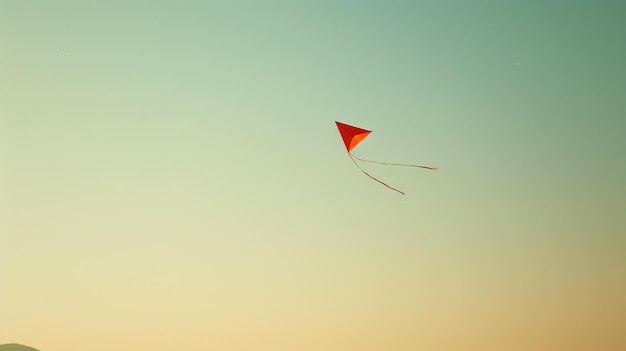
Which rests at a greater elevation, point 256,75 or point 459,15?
point 459,15

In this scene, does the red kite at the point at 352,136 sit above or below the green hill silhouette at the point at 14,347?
above

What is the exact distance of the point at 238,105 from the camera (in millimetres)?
2326

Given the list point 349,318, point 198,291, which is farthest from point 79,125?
point 349,318

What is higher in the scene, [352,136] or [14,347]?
[352,136]

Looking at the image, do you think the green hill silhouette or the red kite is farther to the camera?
the red kite

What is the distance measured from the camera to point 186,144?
7.48 ft

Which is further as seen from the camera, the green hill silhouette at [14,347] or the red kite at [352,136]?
the red kite at [352,136]

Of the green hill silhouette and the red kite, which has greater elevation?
the red kite

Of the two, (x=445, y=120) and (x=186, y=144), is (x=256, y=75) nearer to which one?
(x=186, y=144)

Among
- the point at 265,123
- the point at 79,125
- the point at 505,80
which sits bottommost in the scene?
the point at 79,125

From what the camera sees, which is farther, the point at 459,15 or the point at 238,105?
the point at 459,15

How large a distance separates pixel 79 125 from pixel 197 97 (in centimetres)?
48

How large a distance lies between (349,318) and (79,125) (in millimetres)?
1353

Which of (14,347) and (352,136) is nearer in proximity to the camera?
(14,347)
